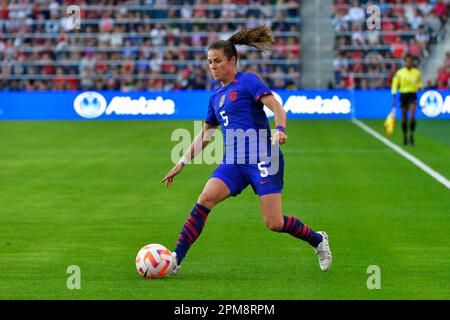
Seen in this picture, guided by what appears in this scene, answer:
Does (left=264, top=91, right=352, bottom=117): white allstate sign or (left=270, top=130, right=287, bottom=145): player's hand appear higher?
(left=270, top=130, right=287, bottom=145): player's hand

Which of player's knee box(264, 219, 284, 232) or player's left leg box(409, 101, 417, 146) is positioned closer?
player's knee box(264, 219, 284, 232)

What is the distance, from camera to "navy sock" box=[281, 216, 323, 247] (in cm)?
982

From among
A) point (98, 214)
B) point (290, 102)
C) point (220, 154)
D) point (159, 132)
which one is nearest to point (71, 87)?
point (290, 102)

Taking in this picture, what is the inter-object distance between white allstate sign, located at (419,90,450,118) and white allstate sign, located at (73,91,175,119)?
9282mm

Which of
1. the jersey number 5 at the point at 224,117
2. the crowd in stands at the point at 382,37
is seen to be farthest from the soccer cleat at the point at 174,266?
the crowd in stands at the point at 382,37

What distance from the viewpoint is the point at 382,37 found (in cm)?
4562

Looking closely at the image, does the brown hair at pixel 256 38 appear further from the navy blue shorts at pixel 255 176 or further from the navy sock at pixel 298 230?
the navy sock at pixel 298 230

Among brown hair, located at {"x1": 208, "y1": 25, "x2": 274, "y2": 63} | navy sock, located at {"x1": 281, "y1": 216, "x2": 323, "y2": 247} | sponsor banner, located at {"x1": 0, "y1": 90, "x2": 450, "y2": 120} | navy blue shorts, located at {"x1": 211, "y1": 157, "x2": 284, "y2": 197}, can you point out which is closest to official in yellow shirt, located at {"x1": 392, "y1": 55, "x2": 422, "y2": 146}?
sponsor banner, located at {"x1": 0, "y1": 90, "x2": 450, "y2": 120}

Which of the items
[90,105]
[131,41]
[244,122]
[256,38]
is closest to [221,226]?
[244,122]

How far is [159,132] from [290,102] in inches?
347

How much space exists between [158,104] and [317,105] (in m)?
5.98

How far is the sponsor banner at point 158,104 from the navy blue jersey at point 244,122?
29.5 m

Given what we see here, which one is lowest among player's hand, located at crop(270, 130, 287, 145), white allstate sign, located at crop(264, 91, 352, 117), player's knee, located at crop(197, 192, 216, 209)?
white allstate sign, located at crop(264, 91, 352, 117)

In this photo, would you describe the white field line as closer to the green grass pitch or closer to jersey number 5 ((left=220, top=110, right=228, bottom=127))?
the green grass pitch
